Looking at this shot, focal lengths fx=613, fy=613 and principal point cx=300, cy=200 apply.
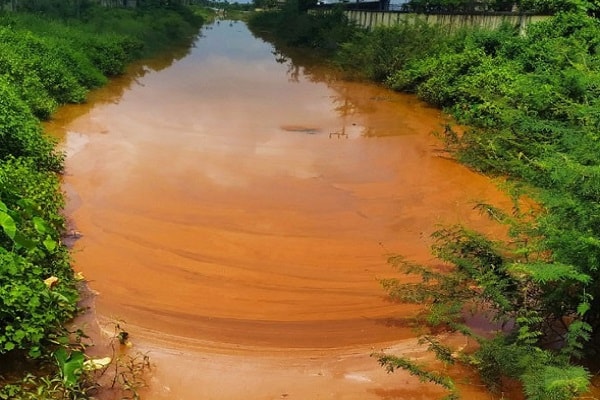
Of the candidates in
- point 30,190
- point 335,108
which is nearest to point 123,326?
point 30,190

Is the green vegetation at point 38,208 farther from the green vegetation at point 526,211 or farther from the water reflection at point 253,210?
the green vegetation at point 526,211

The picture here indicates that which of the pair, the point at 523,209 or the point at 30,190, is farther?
the point at 523,209

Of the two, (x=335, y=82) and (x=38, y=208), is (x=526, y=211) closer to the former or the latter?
(x=38, y=208)

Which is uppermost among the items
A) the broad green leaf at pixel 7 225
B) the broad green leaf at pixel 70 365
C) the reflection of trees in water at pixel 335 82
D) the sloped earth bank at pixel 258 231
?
the broad green leaf at pixel 7 225

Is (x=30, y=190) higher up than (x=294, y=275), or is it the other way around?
(x=30, y=190)

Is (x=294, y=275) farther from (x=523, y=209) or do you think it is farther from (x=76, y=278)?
(x=523, y=209)

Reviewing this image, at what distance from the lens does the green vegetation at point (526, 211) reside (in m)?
4.21

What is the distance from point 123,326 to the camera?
5051 mm

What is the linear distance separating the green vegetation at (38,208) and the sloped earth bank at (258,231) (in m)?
0.51

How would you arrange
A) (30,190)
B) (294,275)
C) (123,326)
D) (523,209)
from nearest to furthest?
(123,326)
(30,190)
(294,275)
(523,209)

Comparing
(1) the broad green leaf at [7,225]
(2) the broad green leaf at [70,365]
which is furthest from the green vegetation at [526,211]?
(1) the broad green leaf at [7,225]

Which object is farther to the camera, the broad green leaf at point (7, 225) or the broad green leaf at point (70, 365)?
the broad green leaf at point (70, 365)

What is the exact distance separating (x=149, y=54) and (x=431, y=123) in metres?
13.5

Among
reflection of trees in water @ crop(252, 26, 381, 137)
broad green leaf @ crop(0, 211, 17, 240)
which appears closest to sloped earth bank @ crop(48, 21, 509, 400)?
reflection of trees in water @ crop(252, 26, 381, 137)
